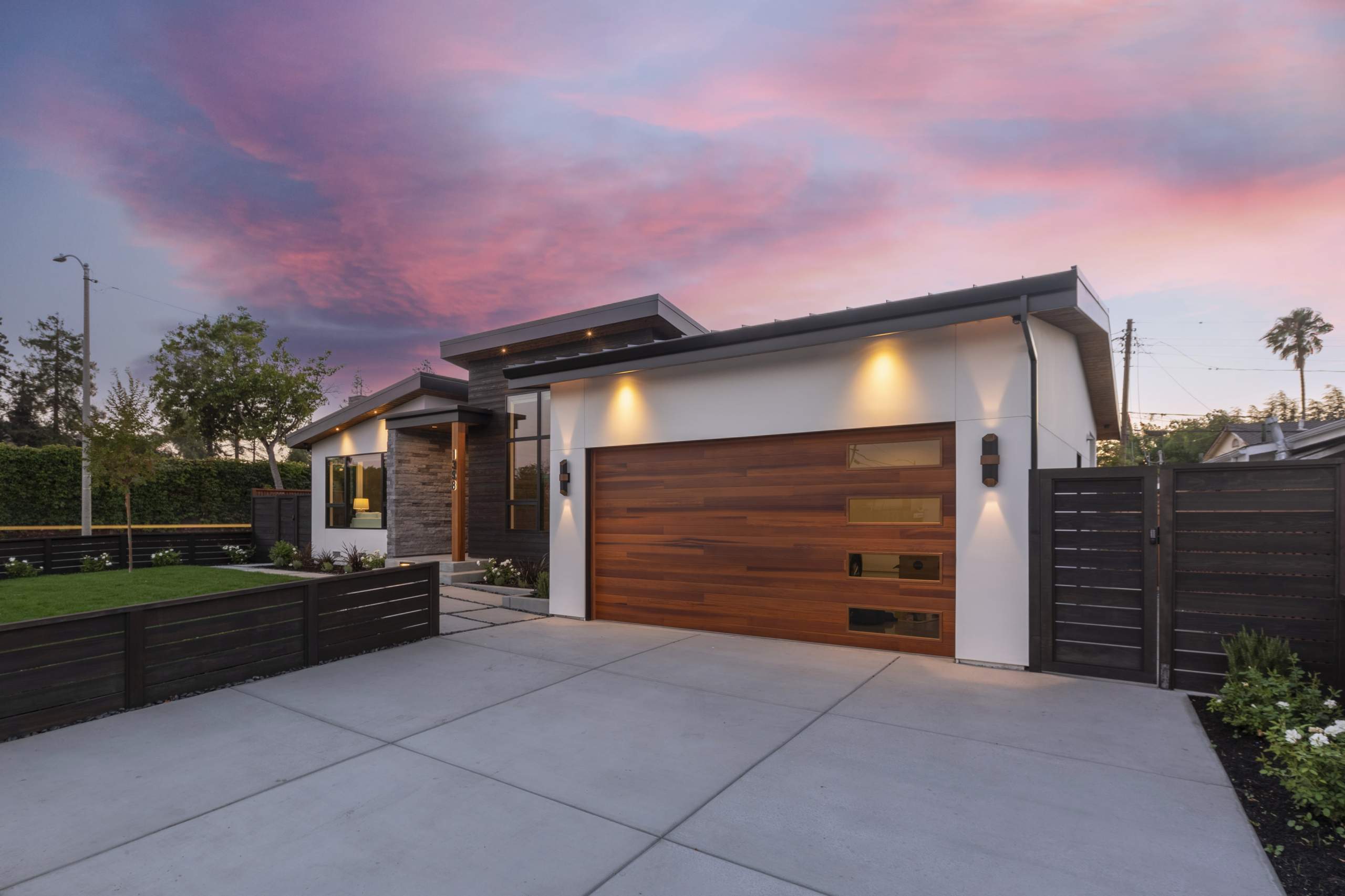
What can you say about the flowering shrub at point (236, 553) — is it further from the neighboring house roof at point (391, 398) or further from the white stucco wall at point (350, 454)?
the neighboring house roof at point (391, 398)

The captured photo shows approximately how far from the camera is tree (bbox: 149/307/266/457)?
19.8m

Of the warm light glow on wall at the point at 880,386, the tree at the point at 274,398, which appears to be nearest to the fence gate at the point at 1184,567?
the warm light glow on wall at the point at 880,386

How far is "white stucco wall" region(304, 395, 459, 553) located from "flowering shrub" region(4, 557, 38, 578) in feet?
15.7

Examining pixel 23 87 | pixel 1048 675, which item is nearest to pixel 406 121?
pixel 23 87

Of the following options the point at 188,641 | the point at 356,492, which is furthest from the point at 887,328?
the point at 356,492

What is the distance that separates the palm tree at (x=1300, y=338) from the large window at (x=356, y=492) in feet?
160

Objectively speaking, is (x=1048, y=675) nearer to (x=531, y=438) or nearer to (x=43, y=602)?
(x=531, y=438)

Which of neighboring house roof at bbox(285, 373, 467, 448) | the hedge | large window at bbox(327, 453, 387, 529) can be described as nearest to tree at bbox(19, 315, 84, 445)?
the hedge

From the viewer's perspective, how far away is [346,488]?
14.5 metres

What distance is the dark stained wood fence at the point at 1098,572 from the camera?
5000 millimetres

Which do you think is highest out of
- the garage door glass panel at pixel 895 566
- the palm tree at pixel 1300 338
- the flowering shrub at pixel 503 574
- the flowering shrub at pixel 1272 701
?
the palm tree at pixel 1300 338

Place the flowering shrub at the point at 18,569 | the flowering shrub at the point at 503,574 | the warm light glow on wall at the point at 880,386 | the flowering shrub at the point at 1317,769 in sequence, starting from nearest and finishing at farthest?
the flowering shrub at the point at 1317,769 < the warm light glow on wall at the point at 880,386 < the flowering shrub at the point at 503,574 < the flowering shrub at the point at 18,569

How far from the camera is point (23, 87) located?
40.3ft

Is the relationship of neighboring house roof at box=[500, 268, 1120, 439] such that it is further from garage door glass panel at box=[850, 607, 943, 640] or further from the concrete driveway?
the concrete driveway
